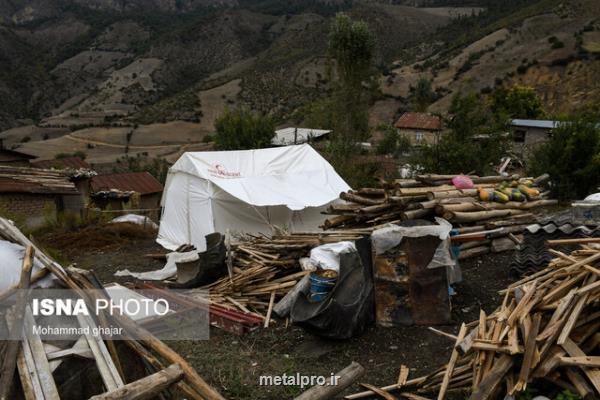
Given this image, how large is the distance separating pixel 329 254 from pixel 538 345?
136 inches

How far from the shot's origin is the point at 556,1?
5709 cm

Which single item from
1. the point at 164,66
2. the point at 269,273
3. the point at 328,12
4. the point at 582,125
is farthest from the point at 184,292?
the point at 328,12

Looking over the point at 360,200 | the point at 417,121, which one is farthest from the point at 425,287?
the point at 417,121

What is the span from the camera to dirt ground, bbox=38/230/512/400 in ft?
16.8

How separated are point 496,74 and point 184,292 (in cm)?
4690

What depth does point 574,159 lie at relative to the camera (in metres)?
14.6

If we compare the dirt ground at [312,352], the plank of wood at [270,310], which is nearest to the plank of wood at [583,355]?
the dirt ground at [312,352]

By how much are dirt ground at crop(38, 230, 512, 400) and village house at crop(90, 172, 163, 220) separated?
1415 centimetres

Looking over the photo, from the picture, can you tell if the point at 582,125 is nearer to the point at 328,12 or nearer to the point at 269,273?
the point at 269,273

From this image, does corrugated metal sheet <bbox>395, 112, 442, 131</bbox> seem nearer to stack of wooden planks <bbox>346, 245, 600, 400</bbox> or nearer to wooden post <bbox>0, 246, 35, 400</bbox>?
stack of wooden planks <bbox>346, 245, 600, 400</bbox>

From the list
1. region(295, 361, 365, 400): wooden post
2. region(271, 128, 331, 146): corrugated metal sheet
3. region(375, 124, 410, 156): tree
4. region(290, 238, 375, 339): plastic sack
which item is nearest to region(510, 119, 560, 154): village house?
region(375, 124, 410, 156): tree

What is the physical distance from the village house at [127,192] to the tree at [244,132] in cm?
925

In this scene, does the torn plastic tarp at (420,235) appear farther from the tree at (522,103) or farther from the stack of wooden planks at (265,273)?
the tree at (522,103)

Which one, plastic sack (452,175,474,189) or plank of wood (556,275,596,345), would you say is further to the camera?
plastic sack (452,175,474,189)
